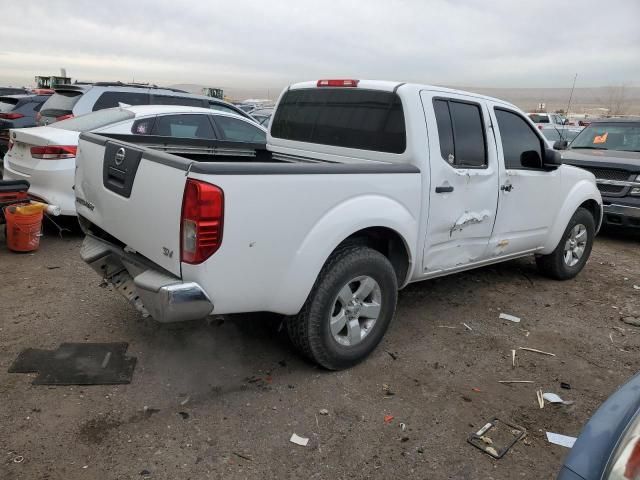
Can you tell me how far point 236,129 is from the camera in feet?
24.2

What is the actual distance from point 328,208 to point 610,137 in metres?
7.88

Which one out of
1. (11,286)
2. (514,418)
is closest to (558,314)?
(514,418)

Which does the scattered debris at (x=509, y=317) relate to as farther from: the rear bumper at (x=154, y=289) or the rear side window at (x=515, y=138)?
the rear bumper at (x=154, y=289)

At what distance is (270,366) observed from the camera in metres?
3.62

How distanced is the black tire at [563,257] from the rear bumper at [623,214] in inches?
72.2

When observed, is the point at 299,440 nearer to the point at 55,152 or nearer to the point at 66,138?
the point at 55,152

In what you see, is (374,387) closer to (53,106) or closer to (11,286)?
(11,286)

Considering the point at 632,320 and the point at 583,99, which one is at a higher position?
the point at 583,99

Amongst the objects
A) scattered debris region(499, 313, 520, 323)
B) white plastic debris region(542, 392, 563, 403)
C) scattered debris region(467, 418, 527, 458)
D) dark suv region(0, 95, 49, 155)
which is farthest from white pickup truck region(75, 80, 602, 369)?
dark suv region(0, 95, 49, 155)

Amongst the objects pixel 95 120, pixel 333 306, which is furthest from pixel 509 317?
pixel 95 120

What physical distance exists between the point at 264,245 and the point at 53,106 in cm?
710

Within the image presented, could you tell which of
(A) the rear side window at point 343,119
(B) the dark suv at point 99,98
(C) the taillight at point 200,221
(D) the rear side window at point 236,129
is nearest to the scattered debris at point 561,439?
(A) the rear side window at point 343,119

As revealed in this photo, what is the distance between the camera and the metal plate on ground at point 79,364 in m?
3.29

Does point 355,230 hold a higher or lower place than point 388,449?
higher
